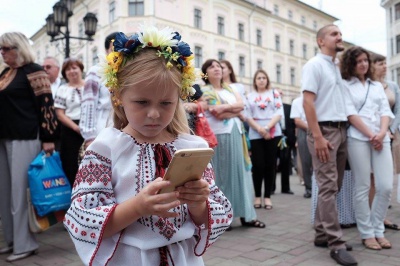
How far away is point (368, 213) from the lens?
3.72m

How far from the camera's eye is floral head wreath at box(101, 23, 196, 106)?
148 cm

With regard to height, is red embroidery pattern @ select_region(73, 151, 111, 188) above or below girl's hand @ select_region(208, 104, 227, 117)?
below

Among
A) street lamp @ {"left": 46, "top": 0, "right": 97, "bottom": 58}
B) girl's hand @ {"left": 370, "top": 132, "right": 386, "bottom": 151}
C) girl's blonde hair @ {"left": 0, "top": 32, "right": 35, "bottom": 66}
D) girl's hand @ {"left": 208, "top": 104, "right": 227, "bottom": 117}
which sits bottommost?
girl's hand @ {"left": 370, "top": 132, "right": 386, "bottom": 151}

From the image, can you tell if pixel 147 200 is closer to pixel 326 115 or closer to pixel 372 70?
pixel 326 115

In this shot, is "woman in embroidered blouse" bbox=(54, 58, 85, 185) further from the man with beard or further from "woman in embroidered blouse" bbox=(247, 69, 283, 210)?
the man with beard

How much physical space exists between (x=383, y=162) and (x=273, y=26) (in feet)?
124

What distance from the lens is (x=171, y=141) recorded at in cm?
161

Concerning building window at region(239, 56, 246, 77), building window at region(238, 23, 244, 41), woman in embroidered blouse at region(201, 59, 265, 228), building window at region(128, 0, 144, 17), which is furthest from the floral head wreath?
building window at region(238, 23, 244, 41)

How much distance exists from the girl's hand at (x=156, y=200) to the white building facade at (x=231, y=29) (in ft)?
76.2

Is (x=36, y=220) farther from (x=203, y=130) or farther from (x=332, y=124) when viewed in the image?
(x=332, y=124)

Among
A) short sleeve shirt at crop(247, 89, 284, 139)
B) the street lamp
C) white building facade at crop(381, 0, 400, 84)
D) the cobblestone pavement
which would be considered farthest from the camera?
white building facade at crop(381, 0, 400, 84)

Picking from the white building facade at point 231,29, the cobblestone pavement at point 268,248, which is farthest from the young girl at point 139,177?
the white building facade at point 231,29

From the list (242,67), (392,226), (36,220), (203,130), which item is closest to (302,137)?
(392,226)

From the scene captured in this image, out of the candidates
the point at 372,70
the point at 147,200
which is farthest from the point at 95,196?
the point at 372,70
